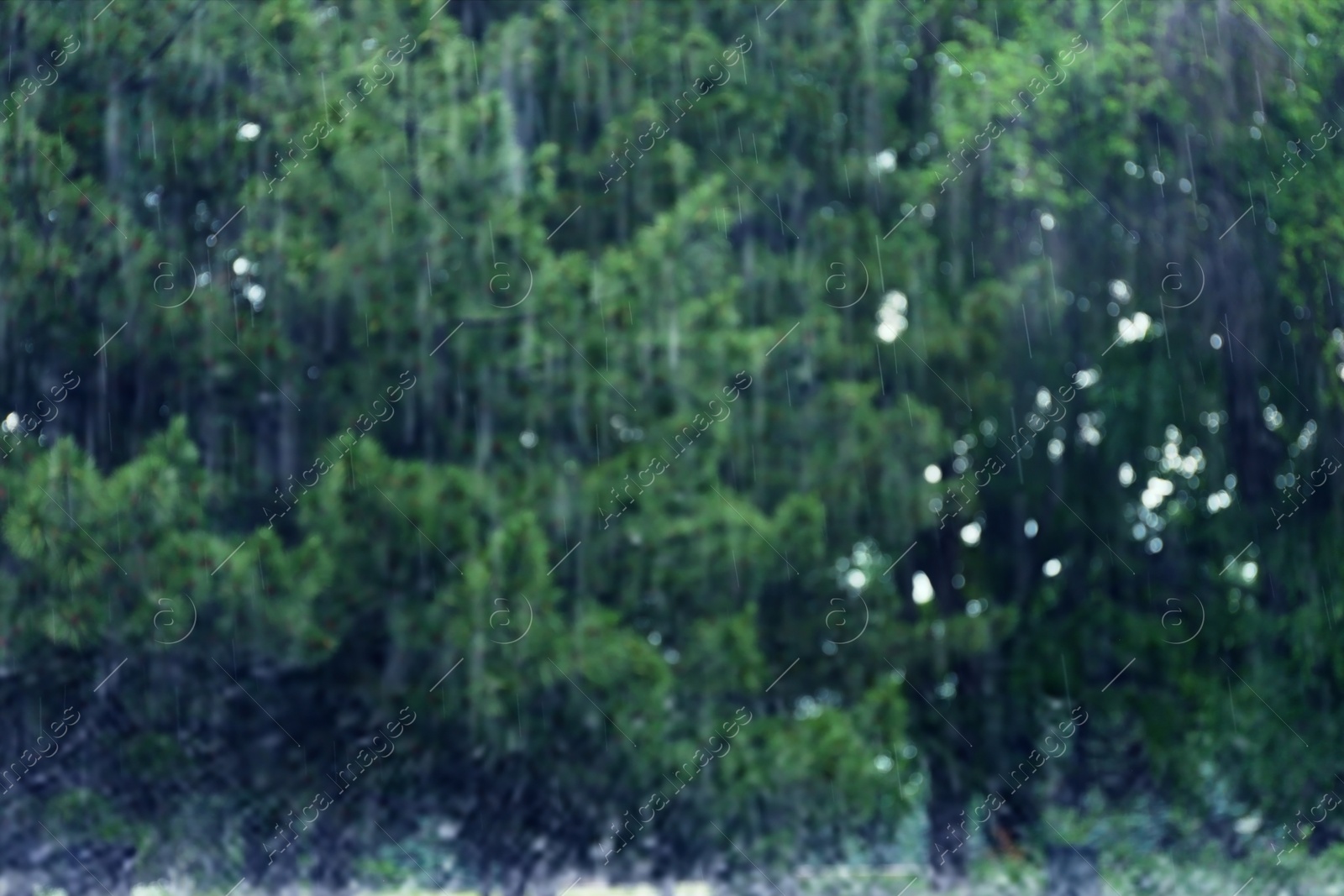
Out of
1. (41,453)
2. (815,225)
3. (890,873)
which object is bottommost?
(890,873)

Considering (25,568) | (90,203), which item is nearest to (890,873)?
(25,568)

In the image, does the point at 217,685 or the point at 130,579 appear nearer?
the point at 130,579

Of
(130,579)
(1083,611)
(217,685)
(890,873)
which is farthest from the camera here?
(1083,611)

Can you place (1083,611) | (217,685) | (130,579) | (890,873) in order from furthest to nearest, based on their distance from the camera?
(1083,611) → (890,873) → (217,685) → (130,579)

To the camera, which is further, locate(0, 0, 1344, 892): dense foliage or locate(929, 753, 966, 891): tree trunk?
locate(929, 753, 966, 891): tree trunk

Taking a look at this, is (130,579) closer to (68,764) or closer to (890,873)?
(68,764)

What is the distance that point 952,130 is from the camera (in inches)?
311

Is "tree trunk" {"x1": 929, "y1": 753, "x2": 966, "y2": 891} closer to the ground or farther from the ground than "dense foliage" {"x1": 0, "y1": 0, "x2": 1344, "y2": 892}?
closer to the ground

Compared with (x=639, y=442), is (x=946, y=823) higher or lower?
lower

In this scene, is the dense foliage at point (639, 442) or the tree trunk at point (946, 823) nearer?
the dense foliage at point (639, 442)

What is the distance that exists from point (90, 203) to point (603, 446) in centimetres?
249

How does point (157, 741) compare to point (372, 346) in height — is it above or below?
below

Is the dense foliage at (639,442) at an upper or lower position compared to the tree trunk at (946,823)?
upper

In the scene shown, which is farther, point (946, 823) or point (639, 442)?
point (946, 823)
